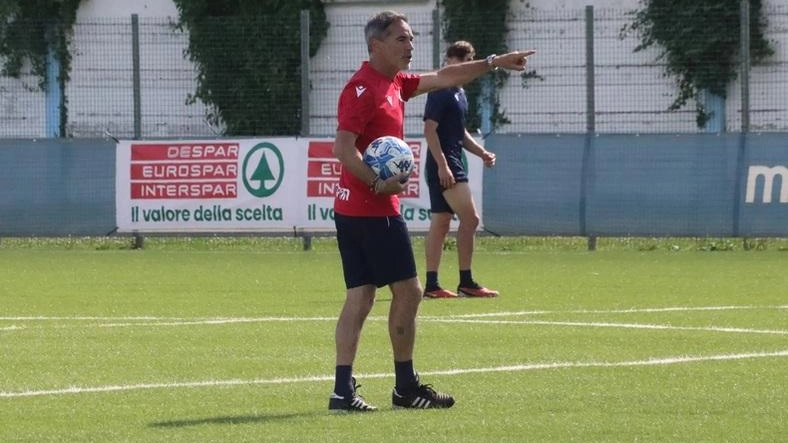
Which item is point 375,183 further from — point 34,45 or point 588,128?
point 34,45

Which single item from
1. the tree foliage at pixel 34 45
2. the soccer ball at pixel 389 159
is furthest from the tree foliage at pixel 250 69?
the soccer ball at pixel 389 159

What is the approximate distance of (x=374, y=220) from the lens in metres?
8.51

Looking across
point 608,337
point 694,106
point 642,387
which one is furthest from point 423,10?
point 642,387

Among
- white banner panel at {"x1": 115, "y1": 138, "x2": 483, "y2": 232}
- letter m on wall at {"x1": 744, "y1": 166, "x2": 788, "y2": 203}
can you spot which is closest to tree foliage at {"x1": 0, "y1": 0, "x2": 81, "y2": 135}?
white banner panel at {"x1": 115, "y1": 138, "x2": 483, "y2": 232}

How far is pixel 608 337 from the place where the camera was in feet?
37.5

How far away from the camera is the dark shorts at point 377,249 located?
27.9 feet

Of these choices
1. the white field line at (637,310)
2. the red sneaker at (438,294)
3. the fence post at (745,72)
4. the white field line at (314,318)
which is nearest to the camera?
the white field line at (314,318)

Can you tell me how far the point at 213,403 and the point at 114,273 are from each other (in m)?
10.3

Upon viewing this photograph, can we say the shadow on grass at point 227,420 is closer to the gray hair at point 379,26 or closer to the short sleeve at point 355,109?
the short sleeve at point 355,109

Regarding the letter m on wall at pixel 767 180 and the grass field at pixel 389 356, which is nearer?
the grass field at pixel 389 356

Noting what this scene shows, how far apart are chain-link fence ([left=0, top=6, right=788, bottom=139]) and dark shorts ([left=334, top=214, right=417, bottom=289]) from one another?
17.0m

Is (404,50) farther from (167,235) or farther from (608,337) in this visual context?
(167,235)

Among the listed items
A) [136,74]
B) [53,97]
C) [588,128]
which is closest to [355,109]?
[588,128]

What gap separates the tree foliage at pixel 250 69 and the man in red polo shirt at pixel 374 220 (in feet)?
56.1
